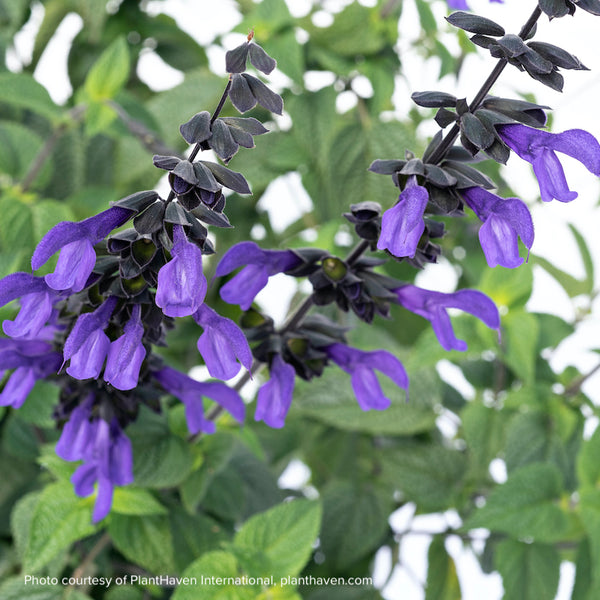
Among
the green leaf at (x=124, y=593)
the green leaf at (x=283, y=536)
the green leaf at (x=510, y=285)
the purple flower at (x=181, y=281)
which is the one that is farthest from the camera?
the green leaf at (x=510, y=285)

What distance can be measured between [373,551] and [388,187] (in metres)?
0.43

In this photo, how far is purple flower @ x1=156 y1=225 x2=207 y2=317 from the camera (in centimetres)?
45

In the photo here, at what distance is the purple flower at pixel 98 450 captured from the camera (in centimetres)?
61

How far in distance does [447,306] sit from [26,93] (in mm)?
523

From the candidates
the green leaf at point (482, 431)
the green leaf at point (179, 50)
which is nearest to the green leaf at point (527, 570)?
the green leaf at point (482, 431)

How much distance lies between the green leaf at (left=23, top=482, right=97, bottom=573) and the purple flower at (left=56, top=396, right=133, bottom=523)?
61 millimetres

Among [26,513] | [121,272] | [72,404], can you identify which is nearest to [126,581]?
[26,513]

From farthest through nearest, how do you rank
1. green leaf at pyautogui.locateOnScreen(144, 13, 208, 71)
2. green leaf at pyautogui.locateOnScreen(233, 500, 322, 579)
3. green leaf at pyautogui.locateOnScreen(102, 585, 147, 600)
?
green leaf at pyautogui.locateOnScreen(144, 13, 208, 71) < green leaf at pyautogui.locateOnScreen(102, 585, 147, 600) < green leaf at pyautogui.locateOnScreen(233, 500, 322, 579)

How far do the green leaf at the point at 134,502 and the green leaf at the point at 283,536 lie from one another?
76 millimetres

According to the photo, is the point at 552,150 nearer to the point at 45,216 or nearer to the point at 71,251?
the point at 71,251

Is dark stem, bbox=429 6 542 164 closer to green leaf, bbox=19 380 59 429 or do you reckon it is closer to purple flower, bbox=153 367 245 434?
purple flower, bbox=153 367 245 434

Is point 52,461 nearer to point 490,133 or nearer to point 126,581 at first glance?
point 126,581

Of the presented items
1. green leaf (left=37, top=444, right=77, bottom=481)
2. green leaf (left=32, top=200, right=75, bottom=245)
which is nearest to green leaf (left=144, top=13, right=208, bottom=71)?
green leaf (left=32, top=200, right=75, bottom=245)

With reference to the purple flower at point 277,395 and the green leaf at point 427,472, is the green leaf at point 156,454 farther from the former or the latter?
the green leaf at point 427,472
